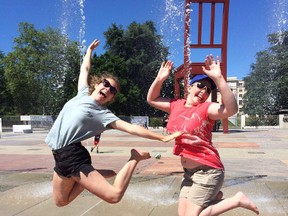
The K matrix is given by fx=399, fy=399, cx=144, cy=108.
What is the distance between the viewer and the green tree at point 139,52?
Answer: 56844 millimetres

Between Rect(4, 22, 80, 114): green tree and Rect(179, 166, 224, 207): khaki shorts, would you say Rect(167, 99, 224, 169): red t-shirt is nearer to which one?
Rect(179, 166, 224, 207): khaki shorts

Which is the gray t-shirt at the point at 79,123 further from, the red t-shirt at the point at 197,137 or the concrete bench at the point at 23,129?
the concrete bench at the point at 23,129

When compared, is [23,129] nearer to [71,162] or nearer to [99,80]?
[99,80]

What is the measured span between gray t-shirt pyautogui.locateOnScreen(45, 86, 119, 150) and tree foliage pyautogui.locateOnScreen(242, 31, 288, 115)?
57936 millimetres

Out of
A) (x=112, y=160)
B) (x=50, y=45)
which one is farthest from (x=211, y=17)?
(x=50, y=45)

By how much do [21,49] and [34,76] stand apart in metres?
4.21

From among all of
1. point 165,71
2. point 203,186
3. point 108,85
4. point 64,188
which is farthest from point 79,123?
point 203,186

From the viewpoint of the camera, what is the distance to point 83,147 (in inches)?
140

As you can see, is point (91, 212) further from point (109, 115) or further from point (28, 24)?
point (28, 24)

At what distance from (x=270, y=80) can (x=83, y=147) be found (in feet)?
208

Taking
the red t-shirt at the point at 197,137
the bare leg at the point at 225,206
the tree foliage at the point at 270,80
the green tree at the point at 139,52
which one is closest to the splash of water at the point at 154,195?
the bare leg at the point at 225,206

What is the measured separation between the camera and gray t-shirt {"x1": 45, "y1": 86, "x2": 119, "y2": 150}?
3455mm

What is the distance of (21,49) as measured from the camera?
56625 millimetres

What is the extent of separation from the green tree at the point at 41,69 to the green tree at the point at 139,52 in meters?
6.11
